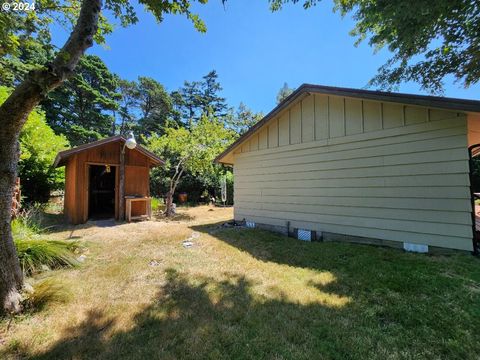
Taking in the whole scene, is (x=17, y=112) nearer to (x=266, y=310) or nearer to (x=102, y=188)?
(x=266, y=310)

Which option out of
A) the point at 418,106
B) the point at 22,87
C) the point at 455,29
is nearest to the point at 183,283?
the point at 22,87

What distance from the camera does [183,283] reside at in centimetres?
376

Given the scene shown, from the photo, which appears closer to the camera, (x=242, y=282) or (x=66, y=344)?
(x=66, y=344)

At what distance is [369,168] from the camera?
541 centimetres

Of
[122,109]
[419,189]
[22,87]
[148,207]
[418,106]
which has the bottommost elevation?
[148,207]

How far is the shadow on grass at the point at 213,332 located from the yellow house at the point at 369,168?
3.08m

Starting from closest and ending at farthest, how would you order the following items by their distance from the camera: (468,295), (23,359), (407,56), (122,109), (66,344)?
(23,359) → (66,344) → (468,295) → (407,56) → (122,109)

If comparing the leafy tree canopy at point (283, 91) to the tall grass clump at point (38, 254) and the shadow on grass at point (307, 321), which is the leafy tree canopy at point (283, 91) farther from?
the tall grass clump at point (38, 254)

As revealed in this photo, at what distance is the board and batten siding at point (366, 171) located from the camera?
4.39 meters

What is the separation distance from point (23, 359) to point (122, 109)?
29678mm

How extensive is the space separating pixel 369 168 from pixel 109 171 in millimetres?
8928

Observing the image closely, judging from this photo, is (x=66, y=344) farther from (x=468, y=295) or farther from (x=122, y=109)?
(x=122, y=109)

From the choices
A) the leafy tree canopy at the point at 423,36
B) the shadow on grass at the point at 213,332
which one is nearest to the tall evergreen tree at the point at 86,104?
the leafy tree canopy at the point at 423,36

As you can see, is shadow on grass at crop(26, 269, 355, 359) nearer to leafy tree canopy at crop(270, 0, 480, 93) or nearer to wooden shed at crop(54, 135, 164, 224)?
leafy tree canopy at crop(270, 0, 480, 93)
